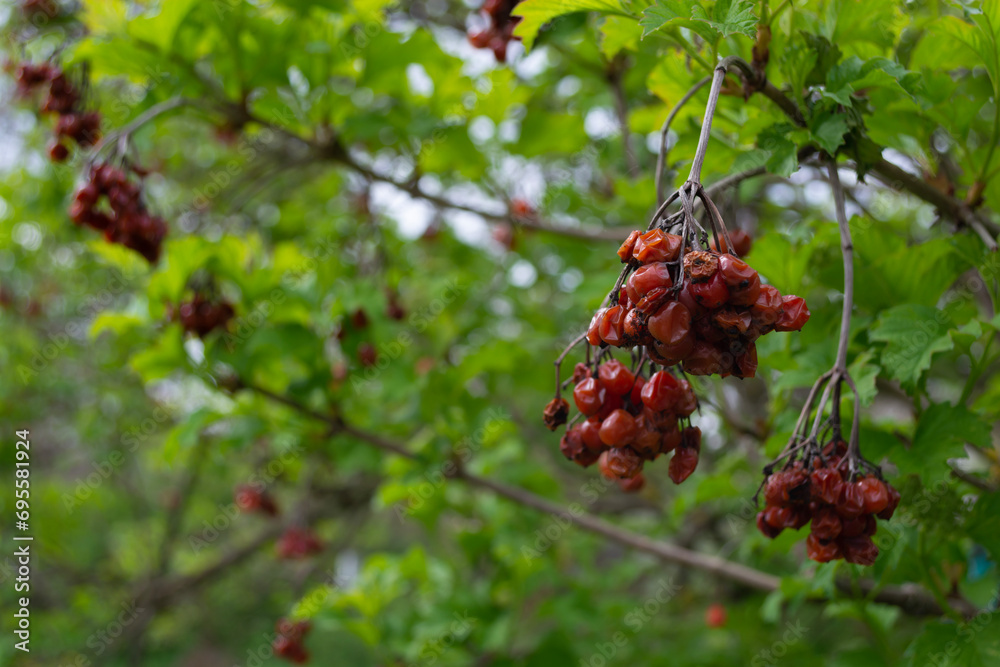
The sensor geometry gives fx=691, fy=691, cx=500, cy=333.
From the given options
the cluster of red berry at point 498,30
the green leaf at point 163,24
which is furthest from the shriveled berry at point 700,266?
the green leaf at point 163,24

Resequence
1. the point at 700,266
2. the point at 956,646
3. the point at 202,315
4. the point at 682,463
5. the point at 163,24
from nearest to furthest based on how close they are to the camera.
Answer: the point at 700,266
the point at 682,463
the point at 956,646
the point at 163,24
the point at 202,315

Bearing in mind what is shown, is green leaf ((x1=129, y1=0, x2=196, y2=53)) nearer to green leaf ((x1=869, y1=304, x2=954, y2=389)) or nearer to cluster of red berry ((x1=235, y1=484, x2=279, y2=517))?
green leaf ((x1=869, y1=304, x2=954, y2=389))

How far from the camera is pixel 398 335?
3.42m

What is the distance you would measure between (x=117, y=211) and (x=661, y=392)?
2.36 m

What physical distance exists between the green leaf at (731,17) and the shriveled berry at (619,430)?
2.44ft

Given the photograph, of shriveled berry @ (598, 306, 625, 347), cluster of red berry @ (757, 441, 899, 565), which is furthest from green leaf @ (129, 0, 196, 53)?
cluster of red berry @ (757, 441, 899, 565)

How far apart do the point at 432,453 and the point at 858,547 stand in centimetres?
188

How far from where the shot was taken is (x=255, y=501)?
15.8 feet

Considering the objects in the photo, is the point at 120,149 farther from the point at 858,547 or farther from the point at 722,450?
the point at 722,450

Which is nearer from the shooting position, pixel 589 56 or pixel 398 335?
pixel 589 56

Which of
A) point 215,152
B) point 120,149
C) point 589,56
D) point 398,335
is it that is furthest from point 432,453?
point 215,152

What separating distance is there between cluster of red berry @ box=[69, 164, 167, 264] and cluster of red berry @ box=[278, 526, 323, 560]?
2.45m

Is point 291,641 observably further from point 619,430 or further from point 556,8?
point 556,8

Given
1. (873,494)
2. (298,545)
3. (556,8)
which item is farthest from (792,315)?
(298,545)
